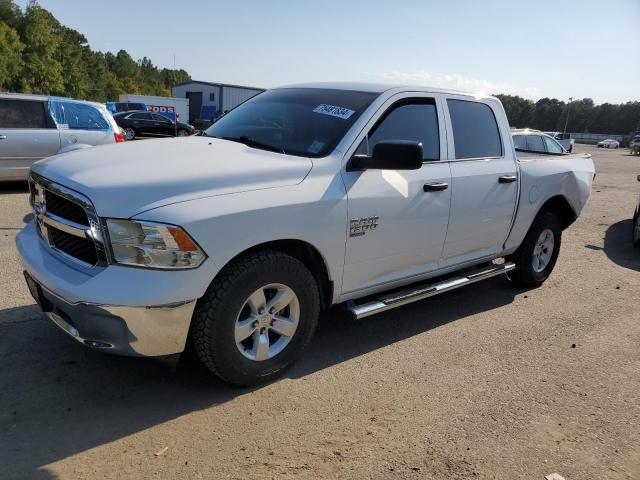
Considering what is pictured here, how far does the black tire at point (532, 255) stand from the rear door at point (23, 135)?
7652 millimetres

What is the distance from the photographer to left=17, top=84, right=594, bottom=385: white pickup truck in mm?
2621

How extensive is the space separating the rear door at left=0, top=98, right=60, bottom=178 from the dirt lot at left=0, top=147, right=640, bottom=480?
4765mm

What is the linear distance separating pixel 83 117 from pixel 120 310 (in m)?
7.87

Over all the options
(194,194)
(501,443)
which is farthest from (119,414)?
(501,443)

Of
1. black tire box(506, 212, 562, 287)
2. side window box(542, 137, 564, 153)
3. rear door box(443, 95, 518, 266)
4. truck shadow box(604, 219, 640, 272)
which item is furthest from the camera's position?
side window box(542, 137, 564, 153)

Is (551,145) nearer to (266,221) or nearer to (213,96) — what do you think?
(266,221)

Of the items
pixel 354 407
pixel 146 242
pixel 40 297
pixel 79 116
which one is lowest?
pixel 354 407

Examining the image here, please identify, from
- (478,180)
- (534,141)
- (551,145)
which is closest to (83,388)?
(478,180)

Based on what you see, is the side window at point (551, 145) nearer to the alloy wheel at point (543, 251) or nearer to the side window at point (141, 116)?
the alloy wheel at point (543, 251)

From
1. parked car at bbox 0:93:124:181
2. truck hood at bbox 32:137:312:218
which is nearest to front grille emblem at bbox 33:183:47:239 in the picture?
truck hood at bbox 32:137:312:218

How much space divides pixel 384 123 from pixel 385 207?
0.64 meters

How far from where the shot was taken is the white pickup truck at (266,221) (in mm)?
2621

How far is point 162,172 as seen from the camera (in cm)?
284

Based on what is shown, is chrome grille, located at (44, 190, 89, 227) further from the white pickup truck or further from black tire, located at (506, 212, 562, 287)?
black tire, located at (506, 212, 562, 287)
